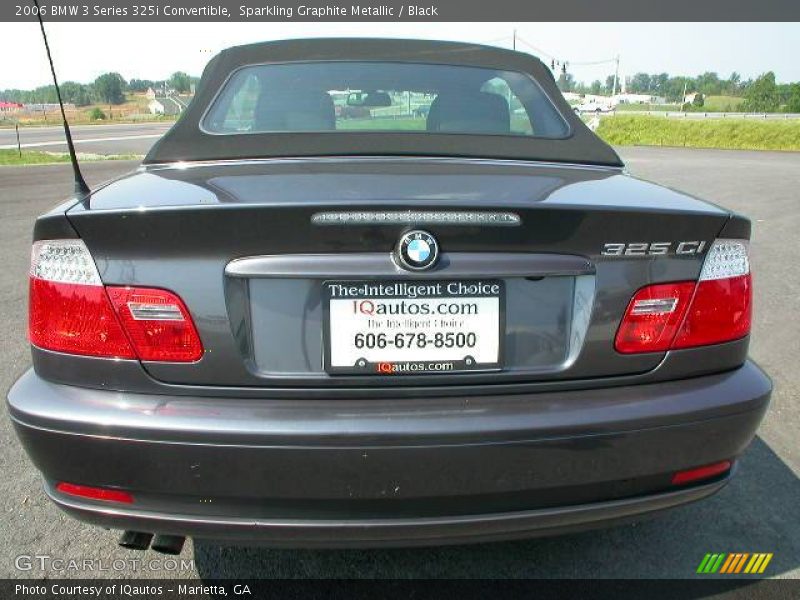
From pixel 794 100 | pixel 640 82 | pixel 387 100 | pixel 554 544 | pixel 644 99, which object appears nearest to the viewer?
pixel 554 544

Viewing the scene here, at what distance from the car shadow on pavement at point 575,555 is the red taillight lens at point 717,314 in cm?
71

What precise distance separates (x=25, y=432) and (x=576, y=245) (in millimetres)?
1476

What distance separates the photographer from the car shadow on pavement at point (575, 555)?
2193 millimetres

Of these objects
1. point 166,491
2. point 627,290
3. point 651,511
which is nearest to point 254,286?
point 166,491

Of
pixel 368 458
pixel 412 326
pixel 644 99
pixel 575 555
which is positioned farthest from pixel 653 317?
pixel 644 99

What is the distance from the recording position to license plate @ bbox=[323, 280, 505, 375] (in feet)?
5.24

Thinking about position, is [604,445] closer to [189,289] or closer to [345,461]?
[345,461]

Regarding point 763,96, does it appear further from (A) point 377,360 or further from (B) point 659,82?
(A) point 377,360

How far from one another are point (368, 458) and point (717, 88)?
126 metres

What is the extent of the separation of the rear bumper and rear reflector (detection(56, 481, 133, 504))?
0.02 metres

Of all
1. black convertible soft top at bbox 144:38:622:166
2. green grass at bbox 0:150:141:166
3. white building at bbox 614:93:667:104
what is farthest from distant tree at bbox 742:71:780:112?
black convertible soft top at bbox 144:38:622:166

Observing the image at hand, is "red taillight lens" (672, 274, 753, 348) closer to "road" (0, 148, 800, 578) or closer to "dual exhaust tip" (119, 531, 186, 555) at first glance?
"road" (0, 148, 800, 578)

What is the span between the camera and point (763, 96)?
7438cm
